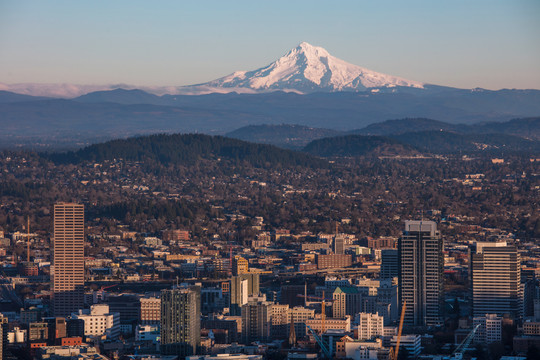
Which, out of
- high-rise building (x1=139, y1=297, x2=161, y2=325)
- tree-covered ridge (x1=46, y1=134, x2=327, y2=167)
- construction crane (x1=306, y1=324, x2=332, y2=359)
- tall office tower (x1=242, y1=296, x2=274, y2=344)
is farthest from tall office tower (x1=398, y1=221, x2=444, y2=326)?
tree-covered ridge (x1=46, y1=134, x2=327, y2=167)

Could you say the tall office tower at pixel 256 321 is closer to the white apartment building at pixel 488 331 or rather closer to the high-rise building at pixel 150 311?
the high-rise building at pixel 150 311

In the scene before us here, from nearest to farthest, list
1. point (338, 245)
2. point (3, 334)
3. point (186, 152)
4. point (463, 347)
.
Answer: point (3, 334) → point (463, 347) → point (338, 245) → point (186, 152)

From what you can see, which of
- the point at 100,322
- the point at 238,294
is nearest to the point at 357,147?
the point at 238,294

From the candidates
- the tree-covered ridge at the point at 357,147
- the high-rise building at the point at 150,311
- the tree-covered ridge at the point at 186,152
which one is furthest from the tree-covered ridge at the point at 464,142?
the high-rise building at the point at 150,311

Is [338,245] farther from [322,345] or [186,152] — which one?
[186,152]

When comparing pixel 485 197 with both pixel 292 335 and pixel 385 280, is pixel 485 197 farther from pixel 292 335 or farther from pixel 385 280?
pixel 292 335
